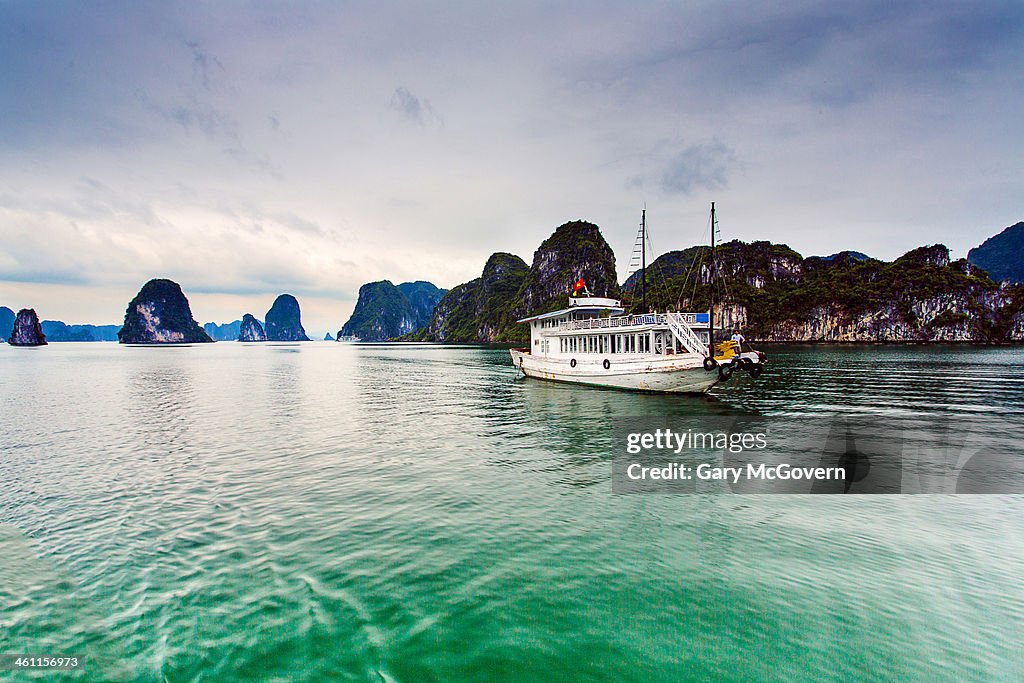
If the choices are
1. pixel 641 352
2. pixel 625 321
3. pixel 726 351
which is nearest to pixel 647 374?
pixel 641 352

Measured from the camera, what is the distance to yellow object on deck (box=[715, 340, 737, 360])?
111ft

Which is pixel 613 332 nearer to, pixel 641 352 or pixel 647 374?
pixel 641 352

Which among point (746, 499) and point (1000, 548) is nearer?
point (1000, 548)

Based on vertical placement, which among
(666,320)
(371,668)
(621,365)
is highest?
(666,320)

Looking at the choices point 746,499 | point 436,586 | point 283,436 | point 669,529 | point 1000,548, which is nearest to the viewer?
point 436,586

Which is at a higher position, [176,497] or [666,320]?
[666,320]

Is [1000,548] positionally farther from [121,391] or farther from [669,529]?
[121,391]

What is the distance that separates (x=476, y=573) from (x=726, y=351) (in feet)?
99.2

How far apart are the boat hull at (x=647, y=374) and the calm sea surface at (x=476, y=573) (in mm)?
18008

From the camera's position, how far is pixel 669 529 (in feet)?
39.1

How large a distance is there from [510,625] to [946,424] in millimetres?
30873

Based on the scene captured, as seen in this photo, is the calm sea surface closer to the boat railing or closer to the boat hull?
the boat hull

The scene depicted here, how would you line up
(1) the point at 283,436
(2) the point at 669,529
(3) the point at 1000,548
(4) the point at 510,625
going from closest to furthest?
1. (4) the point at 510,625
2. (3) the point at 1000,548
3. (2) the point at 669,529
4. (1) the point at 283,436

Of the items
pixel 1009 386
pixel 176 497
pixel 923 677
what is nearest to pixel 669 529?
pixel 923 677
